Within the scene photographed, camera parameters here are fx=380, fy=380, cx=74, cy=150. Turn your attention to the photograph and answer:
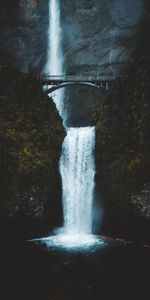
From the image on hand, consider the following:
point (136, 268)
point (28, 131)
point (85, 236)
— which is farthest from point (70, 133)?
point (136, 268)

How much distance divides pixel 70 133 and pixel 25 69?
2250 centimetres

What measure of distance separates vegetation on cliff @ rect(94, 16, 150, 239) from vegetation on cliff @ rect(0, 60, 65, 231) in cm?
330

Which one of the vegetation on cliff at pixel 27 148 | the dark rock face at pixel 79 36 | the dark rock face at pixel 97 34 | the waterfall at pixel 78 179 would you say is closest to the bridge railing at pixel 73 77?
the dark rock face at pixel 79 36

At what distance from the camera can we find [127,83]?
26391mm

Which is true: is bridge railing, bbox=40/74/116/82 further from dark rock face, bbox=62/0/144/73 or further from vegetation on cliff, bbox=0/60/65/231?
vegetation on cliff, bbox=0/60/65/231

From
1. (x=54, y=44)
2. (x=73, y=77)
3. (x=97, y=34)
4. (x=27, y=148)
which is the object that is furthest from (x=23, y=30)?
(x=27, y=148)

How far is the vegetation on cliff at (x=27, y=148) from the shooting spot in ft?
76.5

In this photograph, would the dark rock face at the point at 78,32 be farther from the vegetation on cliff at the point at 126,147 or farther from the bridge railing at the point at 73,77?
the vegetation on cliff at the point at 126,147

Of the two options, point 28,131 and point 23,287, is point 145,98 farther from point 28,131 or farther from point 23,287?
point 23,287

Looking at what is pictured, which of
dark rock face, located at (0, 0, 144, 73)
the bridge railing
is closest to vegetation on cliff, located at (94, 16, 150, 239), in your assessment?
the bridge railing

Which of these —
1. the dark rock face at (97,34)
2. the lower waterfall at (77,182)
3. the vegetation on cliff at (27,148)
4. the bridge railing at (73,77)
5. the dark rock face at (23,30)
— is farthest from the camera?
the dark rock face at (23,30)

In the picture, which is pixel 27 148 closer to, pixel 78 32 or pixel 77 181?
pixel 77 181

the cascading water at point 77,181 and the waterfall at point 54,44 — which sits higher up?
the waterfall at point 54,44

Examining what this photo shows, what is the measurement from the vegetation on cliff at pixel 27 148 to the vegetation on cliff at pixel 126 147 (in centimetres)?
330
